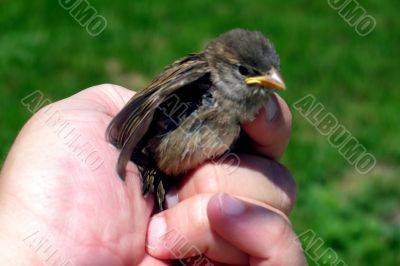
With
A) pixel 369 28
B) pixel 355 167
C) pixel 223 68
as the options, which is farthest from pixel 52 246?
pixel 369 28

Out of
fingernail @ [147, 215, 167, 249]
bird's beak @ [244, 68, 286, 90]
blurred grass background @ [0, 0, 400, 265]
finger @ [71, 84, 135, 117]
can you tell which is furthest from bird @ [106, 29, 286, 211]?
blurred grass background @ [0, 0, 400, 265]

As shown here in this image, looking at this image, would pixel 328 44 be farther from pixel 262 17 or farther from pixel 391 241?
pixel 391 241

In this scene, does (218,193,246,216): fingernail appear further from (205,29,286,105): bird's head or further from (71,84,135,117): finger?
(71,84,135,117): finger

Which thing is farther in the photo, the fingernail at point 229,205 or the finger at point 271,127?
the finger at point 271,127

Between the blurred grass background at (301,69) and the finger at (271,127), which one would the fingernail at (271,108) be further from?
the blurred grass background at (301,69)

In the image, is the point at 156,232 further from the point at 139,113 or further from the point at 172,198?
the point at 139,113

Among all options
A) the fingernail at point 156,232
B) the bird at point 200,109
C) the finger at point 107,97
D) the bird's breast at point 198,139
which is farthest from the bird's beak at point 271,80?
the fingernail at point 156,232
